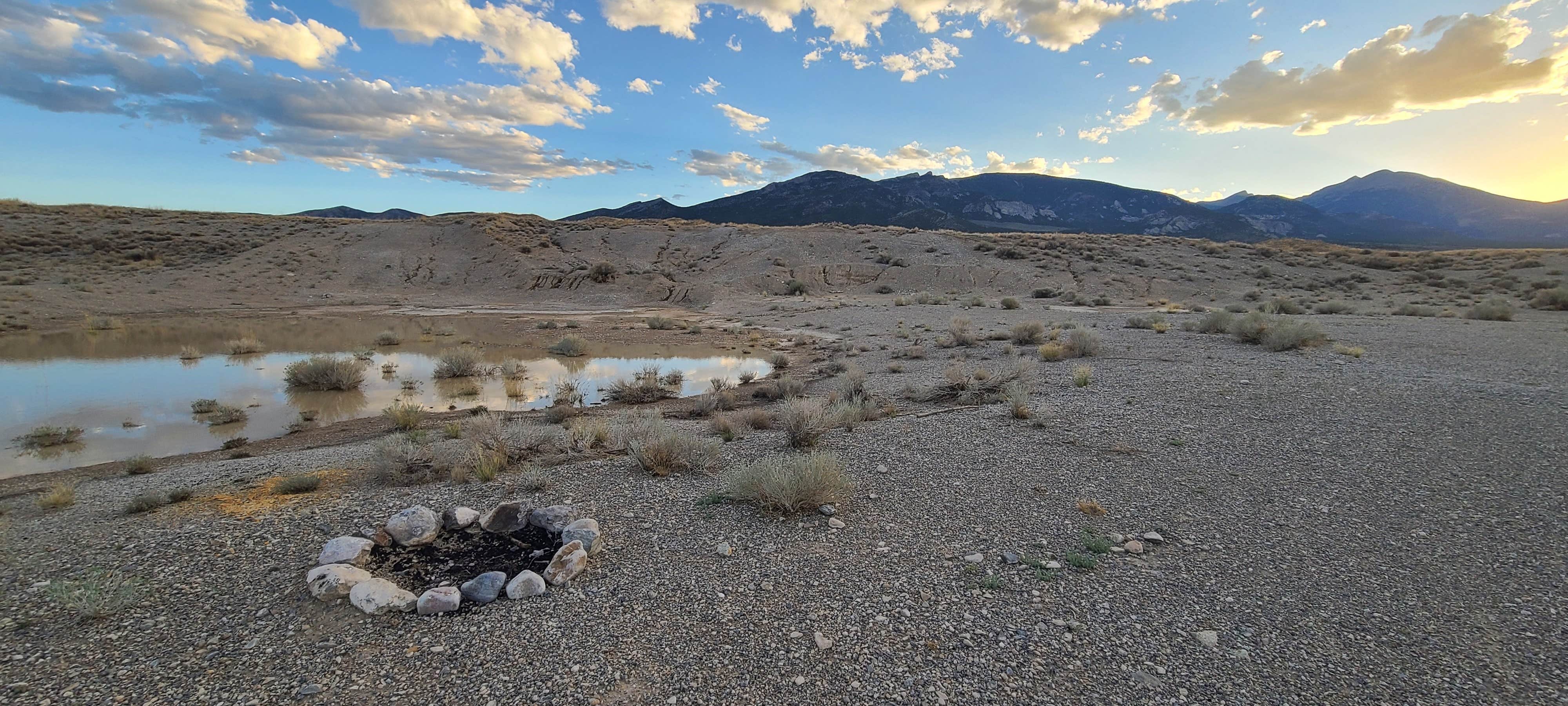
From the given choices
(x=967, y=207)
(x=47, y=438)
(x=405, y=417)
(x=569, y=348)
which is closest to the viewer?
(x=47, y=438)

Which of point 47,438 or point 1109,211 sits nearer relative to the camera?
point 47,438

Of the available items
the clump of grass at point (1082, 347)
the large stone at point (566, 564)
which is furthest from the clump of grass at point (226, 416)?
the clump of grass at point (1082, 347)

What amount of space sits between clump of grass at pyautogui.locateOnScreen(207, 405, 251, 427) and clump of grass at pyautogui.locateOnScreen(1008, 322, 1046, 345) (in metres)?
Answer: 16.5

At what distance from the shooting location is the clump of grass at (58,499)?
234 inches

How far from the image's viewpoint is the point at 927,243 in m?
44.6

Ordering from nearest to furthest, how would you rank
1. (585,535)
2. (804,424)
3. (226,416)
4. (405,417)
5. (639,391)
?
(585,535)
(804,424)
(405,417)
(226,416)
(639,391)

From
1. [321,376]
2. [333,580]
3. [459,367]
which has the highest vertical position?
[333,580]

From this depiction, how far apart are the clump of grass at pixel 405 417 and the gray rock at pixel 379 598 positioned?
601cm

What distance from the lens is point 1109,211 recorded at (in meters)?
161

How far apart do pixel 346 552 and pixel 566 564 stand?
5.43ft

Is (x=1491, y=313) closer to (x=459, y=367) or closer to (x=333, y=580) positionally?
(x=333, y=580)

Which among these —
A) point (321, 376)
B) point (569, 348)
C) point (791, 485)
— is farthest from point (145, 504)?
point (569, 348)

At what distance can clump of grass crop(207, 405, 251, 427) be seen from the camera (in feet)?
33.7

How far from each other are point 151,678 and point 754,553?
11.5 ft
